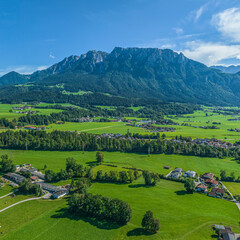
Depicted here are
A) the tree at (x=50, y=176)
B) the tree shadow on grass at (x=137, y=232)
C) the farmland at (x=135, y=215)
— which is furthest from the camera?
the tree at (x=50, y=176)

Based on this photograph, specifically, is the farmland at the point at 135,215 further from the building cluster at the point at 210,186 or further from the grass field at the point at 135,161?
the grass field at the point at 135,161

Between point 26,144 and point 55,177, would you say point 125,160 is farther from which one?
point 26,144

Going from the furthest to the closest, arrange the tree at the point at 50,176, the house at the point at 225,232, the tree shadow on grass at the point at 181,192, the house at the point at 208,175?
the house at the point at 208,175 < the tree at the point at 50,176 < the tree shadow on grass at the point at 181,192 < the house at the point at 225,232

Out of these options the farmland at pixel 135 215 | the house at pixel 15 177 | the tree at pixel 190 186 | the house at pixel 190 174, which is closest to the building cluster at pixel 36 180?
the house at pixel 15 177

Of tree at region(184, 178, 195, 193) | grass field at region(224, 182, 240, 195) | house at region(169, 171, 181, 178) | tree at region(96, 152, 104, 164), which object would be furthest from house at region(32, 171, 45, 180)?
grass field at region(224, 182, 240, 195)

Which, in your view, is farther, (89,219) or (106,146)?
(106,146)

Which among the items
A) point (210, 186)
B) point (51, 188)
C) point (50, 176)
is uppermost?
point (50, 176)

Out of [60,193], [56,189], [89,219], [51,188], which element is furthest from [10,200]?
[89,219]

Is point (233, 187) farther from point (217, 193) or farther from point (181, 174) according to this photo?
point (181, 174)

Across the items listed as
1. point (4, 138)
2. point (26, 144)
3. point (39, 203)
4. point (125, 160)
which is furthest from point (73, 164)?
point (4, 138)
